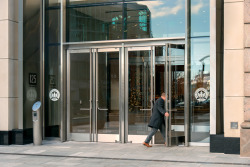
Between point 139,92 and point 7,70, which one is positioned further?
point 139,92

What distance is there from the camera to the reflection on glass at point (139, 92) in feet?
40.5

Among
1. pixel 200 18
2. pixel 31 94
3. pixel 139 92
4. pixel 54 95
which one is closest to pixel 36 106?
pixel 31 94

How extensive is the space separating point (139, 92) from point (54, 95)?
284cm

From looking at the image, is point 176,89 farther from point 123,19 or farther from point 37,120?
point 37,120

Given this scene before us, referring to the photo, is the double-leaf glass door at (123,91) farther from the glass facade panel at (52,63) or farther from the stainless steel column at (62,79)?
the glass facade panel at (52,63)

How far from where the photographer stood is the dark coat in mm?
11594

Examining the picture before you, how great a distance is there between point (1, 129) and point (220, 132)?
20.9ft

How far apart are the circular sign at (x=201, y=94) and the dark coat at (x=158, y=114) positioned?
1.00 metres

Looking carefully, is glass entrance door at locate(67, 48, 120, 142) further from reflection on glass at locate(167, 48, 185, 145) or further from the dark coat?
reflection on glass at locate(167, 48, 185, 145)

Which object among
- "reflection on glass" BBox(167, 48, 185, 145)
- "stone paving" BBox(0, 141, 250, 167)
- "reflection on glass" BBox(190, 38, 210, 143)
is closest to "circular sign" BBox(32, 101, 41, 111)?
"stone paving" BBox(0, 141, 250, 167)

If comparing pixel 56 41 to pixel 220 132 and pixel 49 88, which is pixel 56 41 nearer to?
pixel 49 88

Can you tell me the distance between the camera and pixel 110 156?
1020 cm

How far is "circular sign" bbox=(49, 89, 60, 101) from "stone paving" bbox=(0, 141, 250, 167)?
1651 mm

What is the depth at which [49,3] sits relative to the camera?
531 inches
